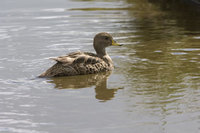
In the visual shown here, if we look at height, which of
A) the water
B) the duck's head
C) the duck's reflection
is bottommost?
the duck's reflection

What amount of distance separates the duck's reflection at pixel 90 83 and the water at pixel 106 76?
0.02m

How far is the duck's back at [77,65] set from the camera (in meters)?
10.9

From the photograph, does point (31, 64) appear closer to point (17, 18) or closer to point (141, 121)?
point (141, 121)

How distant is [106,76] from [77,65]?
65cm

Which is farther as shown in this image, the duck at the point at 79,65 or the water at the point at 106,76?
the duck at the point at 79,65

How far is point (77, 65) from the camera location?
1109 cm

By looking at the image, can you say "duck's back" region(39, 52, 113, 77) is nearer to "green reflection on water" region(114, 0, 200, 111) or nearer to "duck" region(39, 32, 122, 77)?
"duck" region(39, 32, 122, 77)

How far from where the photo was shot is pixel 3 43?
46.5 feet

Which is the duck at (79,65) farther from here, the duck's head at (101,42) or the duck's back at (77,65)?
the duck's head at (101,42)

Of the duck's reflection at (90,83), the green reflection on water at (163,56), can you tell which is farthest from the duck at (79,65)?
the green reflection on water at (163,56)

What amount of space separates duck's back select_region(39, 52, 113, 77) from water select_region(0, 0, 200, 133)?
0.63 ft

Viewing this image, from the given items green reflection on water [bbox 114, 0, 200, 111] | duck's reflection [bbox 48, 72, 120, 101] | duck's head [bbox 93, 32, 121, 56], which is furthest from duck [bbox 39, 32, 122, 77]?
green reflection on water [bbox 114, 0, 200, 111]

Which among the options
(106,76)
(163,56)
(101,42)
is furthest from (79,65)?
(163,56)

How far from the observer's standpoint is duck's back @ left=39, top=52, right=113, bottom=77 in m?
10.9
